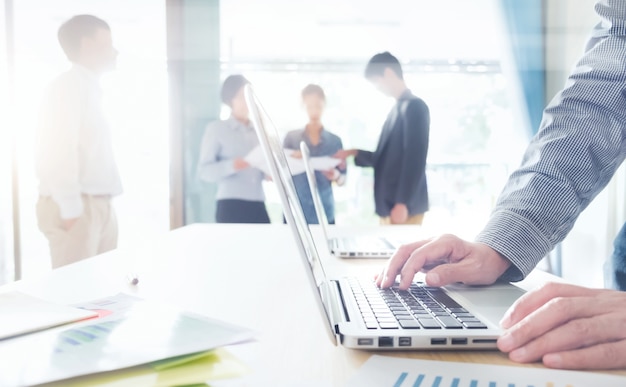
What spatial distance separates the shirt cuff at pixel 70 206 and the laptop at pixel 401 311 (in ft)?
8.95

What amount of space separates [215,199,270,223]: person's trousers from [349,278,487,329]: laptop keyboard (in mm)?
2921

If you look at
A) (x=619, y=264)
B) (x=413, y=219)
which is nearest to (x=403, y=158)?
(x=413, y=219)

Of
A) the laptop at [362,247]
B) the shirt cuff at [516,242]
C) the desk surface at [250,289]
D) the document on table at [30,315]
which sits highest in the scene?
the shirt cuff at [516,242]

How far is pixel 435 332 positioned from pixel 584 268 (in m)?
3.34

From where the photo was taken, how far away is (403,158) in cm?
346

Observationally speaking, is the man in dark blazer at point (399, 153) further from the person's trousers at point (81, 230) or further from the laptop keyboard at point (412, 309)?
the laptop keyboard at point (412, 309)

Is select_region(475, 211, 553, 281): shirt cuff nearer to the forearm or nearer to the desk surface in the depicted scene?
the forearm

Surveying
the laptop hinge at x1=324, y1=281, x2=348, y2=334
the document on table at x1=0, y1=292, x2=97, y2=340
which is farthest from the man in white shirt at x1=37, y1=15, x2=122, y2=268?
the laptop hinge at x1=324, y1=281, x2=348, y2=334

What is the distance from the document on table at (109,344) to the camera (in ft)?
1.57

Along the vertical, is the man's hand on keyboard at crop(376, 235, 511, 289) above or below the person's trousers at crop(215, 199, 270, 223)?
above

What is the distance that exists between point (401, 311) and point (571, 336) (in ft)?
0.60

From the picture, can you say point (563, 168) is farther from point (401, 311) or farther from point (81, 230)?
point (81, 230)

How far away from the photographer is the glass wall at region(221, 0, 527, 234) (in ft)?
13.4

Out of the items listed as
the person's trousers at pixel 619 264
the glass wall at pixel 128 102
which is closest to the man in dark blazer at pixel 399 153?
the glass wall at pixel 128 102
